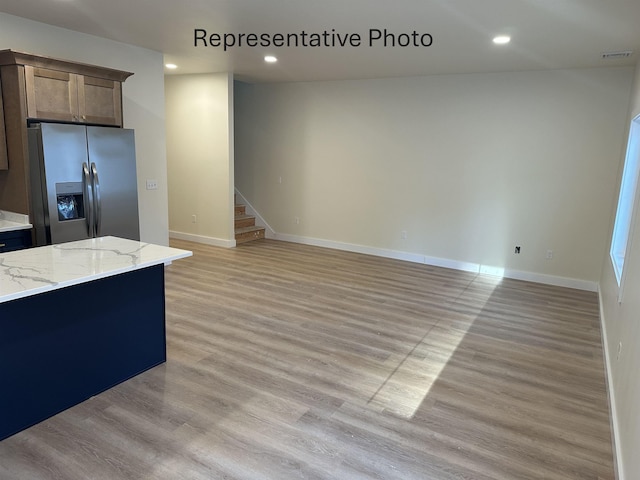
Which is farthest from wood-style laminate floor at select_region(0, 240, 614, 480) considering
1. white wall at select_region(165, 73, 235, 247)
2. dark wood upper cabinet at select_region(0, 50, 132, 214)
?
white wall at select_region(165, 73, 235, 247)

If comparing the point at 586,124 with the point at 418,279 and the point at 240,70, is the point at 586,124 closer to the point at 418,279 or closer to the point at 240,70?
the point at 418,279

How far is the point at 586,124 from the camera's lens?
5.18 m

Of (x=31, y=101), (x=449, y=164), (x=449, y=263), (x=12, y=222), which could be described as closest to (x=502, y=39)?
(x=449, y=164)

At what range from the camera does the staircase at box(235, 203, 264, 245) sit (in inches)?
291

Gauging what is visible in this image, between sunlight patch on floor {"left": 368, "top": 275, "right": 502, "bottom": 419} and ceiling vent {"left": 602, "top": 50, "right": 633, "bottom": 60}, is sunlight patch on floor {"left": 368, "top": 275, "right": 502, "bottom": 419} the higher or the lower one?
the lower one

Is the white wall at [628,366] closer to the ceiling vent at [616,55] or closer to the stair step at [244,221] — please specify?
the ceiling vent at [616,55]

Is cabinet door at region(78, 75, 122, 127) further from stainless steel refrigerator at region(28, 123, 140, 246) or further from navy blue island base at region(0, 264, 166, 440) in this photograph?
navy blue island base at region(0, 264, 166, 440)

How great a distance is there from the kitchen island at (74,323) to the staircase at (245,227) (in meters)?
4.19

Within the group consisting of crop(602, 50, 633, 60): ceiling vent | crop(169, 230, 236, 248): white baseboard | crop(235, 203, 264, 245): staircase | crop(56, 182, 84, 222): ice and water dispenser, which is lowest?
crop(169, 230, 236, 248): white baseboard

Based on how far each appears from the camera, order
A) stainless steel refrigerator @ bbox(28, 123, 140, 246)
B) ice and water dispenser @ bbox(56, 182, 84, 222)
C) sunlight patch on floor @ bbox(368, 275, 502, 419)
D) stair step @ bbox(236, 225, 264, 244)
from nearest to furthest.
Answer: sunlight patch on floor @ bbox(368, 275, 502, 419) < stainless steel refrigerator @ bbox(28, 123, 140, 246) < ice and water dispenser @ bbox(56, 182, 84, 222) < stair step @ bbox(236, 225, 264, 244)

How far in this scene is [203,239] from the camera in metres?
7.26

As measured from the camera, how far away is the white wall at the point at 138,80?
4020 mm

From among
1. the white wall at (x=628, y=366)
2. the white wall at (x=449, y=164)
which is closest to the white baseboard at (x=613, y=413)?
the white wall at (x=628, y=366)

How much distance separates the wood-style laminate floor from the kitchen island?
0.13 m
